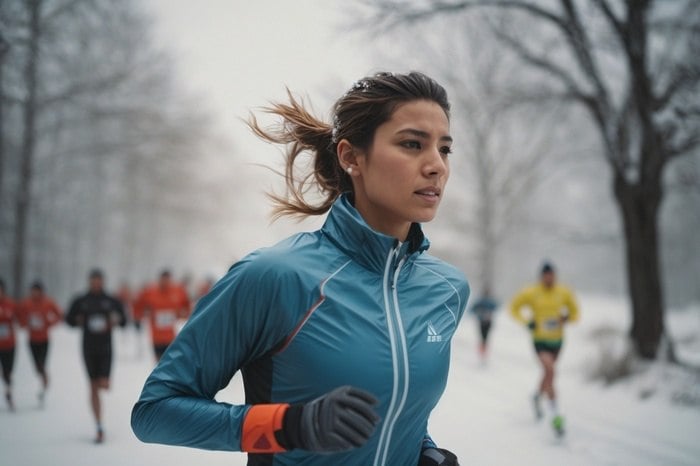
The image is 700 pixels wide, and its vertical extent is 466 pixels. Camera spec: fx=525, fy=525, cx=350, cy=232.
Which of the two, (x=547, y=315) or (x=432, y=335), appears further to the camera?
(x=547, y=315)

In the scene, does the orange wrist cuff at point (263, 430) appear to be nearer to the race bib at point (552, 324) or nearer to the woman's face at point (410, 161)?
the woman's face at point (410, 161)

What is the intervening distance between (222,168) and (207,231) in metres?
6.59

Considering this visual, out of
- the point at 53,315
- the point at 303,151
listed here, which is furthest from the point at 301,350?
the point at 53,315

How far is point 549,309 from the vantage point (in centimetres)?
818

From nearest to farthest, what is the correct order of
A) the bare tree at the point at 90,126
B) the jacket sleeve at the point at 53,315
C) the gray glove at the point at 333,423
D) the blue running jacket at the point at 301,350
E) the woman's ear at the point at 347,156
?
the gray glove at the point at 333,423 → the blue running jacket at the point at 301,350 → the woman's ear at the point at 347,156 → the jacket sleeve at the point at 53,315 → the bare tree at the point at 90,126

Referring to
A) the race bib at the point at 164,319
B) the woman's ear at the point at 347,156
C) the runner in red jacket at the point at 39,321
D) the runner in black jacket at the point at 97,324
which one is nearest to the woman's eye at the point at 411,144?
the woman's ear at the point at 347,156

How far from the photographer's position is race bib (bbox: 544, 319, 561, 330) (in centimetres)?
804

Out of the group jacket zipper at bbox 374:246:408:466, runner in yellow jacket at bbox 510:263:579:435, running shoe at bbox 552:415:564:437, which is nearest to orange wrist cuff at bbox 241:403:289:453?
jacket zipper at bbox 374:246:408:466

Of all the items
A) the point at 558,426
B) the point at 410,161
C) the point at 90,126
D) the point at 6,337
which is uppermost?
the point at 90,126

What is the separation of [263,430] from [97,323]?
735 cm

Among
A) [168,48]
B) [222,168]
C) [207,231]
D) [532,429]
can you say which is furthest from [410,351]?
[207,231]

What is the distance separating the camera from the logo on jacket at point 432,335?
69.9 inches

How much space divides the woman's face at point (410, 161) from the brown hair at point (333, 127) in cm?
4

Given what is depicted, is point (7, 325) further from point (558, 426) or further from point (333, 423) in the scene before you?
point (333, 423)
